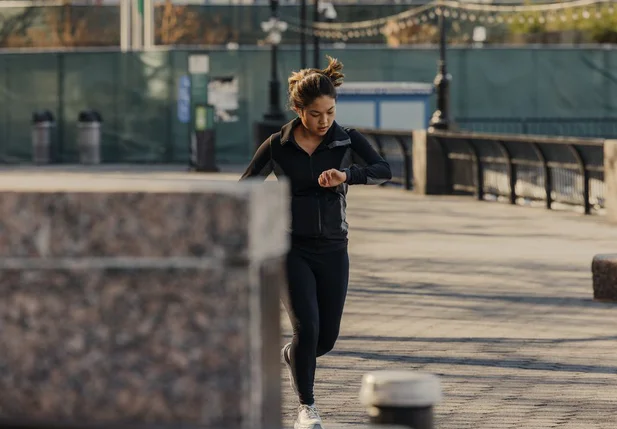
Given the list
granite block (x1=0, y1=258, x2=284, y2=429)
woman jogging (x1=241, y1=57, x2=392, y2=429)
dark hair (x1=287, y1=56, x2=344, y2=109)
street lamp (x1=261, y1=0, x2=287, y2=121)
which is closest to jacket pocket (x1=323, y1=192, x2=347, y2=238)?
woman jogging (x1=241, y1=57, x2=392, y2=429)

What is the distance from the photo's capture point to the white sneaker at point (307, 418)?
7495 millimetres

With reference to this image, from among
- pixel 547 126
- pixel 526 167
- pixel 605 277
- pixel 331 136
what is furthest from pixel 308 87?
pixel 547 126

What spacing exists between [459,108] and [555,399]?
109 ft

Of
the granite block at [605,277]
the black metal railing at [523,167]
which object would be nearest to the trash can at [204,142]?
the black metal railing at [523,167]

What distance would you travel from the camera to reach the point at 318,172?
7.63m

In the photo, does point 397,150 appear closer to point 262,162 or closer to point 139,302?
point 262,162

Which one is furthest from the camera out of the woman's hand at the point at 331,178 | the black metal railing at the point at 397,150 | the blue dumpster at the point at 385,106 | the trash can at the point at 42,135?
the trash can at the point at 42,135

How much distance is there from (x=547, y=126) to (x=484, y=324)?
100 ft

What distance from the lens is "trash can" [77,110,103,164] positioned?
134ft

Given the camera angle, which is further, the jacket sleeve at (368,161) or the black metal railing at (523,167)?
the black metal railing at (523,167)

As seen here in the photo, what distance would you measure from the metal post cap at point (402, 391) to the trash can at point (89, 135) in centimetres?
3703

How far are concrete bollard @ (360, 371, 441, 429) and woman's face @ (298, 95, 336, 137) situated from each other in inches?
127

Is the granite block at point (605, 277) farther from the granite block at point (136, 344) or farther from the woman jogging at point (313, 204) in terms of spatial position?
the granite block at point (136, 344)

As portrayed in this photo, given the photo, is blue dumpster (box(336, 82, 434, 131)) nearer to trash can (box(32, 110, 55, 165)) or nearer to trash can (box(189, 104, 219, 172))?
trash can (box(189, 104, 219, 172))
